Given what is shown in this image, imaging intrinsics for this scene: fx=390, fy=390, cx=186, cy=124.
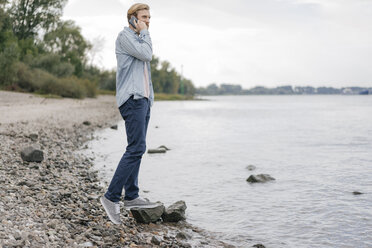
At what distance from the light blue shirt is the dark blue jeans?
110mm

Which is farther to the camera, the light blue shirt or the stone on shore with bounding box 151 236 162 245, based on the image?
the stone on shore with bounding box 151 236 162 245

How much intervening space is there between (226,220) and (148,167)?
532 centimetres

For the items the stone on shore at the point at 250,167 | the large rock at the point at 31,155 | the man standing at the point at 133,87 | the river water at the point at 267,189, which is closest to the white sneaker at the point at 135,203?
the man standing at the point at 133,87

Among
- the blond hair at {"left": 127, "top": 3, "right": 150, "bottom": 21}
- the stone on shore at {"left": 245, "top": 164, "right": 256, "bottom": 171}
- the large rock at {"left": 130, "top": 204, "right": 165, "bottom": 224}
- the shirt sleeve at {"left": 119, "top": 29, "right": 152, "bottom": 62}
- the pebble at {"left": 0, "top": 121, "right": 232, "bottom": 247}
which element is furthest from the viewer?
the stone on shore at {"left": 245, "top": 164, "right": 256, "bottom": 171}

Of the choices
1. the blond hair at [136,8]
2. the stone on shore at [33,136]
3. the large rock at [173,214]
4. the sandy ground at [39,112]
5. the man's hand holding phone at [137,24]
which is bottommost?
the large rock at [173,214]

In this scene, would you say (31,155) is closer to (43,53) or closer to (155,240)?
(155,240)

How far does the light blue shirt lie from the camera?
4.85 metres

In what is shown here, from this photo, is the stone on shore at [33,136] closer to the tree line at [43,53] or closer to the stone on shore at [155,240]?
the stone on shore at [155,240]

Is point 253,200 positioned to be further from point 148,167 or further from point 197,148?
point 197,148

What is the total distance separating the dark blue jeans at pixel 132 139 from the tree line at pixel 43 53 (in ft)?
103

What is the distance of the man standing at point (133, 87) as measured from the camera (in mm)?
4879

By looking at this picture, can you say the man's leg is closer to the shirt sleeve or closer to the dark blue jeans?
the dark blue jeans

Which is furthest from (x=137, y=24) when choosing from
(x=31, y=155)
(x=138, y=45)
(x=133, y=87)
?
(x=31, y=155)

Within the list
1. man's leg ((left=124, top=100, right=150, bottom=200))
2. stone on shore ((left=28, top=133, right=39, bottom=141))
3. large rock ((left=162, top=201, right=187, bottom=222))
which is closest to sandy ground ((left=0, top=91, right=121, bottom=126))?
stone on shore ((left=28, top=133, right=39, bottom=141))
